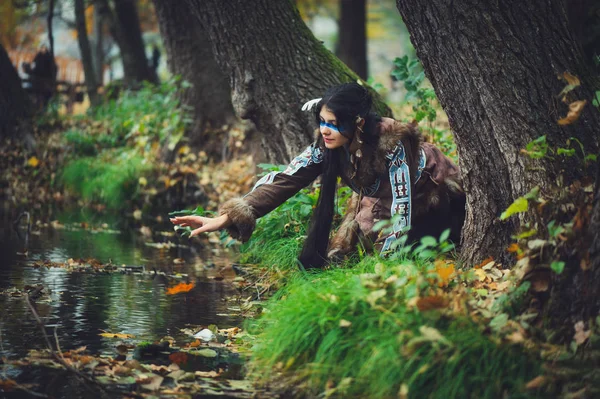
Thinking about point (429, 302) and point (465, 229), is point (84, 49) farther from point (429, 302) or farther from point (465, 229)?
point (429, 302)

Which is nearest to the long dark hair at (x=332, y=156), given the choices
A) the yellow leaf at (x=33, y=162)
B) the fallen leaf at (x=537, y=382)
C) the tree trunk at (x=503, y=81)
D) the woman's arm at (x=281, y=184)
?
the woman's arm at (x=281, y=184)

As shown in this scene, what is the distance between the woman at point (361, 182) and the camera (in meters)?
5.88

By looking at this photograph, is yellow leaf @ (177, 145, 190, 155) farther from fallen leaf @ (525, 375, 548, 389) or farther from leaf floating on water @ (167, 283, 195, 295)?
fallen leaf @ (525, 375, 548, 389)

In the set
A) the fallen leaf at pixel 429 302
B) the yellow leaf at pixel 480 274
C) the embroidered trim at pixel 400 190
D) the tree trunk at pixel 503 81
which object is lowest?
the fallen leaf at pixel 429 302

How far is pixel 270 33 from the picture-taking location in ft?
25.9

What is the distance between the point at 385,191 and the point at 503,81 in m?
1.50

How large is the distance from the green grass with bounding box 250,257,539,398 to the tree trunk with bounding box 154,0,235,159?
8.36m

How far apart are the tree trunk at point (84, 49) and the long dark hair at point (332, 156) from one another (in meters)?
12.7

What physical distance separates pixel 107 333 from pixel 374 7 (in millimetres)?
38470

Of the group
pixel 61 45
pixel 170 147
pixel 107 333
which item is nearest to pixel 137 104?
pixel 170 147

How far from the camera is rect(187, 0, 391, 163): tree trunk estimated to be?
25.8 ft

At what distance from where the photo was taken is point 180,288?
686cm

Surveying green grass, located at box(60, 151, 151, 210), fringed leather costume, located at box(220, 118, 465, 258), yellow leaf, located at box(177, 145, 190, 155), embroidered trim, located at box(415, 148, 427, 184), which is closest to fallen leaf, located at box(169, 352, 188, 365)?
fringed leather costume, located at box(220, 118, 465, 258)

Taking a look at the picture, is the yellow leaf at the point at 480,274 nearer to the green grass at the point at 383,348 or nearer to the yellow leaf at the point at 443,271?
the yellow leaf at the point at 443,271
